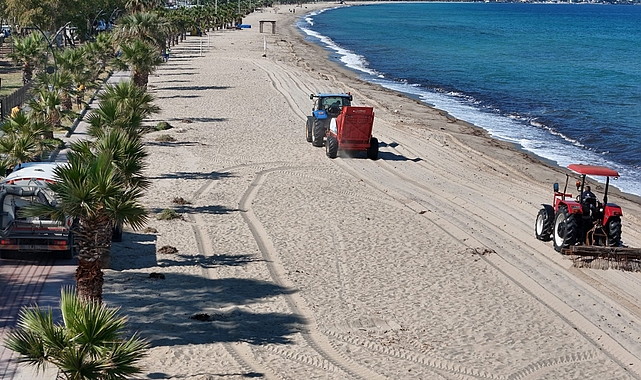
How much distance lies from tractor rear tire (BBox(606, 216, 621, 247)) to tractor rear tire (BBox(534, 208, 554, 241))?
152cm

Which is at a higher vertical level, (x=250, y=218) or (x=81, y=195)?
(x=81, y=195)

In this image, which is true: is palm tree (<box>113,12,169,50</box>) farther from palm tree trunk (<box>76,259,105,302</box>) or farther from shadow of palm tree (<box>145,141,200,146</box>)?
palm tree trunk (<box>76,259,105,302</box>)

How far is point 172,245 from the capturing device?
18.9m

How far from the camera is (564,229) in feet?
62.7

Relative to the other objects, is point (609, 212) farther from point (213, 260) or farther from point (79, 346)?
point (79, 346)

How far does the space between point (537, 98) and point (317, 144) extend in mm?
26045

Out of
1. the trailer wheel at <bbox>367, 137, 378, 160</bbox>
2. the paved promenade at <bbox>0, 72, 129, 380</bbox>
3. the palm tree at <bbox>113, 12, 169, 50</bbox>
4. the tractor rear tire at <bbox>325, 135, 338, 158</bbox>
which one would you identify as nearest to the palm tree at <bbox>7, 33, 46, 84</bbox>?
the palm tree at <bbox>113, 12, 169, 50</bbox>

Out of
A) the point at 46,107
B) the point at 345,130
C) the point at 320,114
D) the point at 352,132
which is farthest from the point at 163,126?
the point at 352,132

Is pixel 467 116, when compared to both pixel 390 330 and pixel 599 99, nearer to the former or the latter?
pixel 599 99

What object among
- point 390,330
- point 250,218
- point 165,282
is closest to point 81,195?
point 165,282

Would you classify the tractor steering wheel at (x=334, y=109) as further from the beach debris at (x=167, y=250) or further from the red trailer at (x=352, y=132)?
the beach debris at (x=167, y=250)

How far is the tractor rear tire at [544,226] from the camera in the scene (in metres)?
20.3

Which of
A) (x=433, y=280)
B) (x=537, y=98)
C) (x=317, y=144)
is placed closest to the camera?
(x=433, y=280)

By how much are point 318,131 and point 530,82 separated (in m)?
35.1
